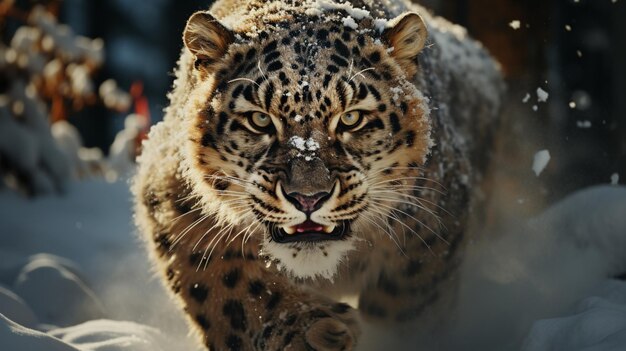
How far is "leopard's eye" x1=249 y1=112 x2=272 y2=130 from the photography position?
3.68 m

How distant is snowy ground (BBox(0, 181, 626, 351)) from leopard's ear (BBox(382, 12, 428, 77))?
4.27 ft

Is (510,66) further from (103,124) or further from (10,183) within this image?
(103,124)

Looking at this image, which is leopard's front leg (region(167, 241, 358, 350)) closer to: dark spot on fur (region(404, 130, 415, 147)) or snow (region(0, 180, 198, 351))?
snow (region(0, 180, 198, 351))

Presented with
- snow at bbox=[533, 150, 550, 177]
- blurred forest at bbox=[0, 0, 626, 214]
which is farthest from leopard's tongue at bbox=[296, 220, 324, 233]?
blurred forest at bbox=[0, 0, 626, 214]

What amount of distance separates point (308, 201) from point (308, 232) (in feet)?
0.67

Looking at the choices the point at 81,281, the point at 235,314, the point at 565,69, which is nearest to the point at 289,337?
the point at 235,314

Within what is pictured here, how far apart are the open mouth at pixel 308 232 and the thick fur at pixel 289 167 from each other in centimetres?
3

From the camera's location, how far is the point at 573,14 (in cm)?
1038

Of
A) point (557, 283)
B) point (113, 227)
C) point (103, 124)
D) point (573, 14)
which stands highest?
point (103, 124)

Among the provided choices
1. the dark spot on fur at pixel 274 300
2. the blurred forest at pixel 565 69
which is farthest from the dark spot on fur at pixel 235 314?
the blurred forest at pixel 565 69

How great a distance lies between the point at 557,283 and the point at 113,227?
15.0 feet

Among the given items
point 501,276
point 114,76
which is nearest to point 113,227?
point 501,276

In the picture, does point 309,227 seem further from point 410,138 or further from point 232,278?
point 410,138

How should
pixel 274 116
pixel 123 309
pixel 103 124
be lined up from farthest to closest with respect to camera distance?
pixel 103 124 → pixel 123 309 → pixel 274 116
